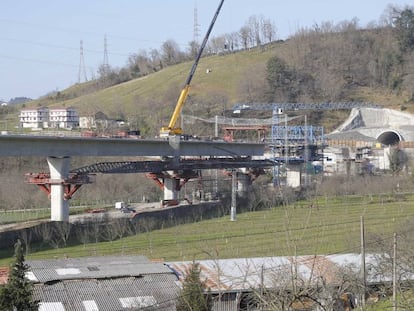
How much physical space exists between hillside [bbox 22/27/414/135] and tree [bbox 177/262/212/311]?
127 ft

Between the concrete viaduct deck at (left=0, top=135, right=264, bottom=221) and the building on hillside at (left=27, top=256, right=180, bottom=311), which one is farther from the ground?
the concrete viaduct deck at (left=0, top=135, right=264, bottom=221)

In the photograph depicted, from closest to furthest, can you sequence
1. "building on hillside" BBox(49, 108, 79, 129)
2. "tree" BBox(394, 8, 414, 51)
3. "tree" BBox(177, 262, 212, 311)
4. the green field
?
"tree" BBox(177, 262, 212, 311), the green field, "building on hillside" BBox(49, 108, 79, 129), "tree" BBox(394, 8, 414, 51)

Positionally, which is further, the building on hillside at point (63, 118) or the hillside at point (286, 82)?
the hillside at point (286, 82)

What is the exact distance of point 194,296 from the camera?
12.6 metres

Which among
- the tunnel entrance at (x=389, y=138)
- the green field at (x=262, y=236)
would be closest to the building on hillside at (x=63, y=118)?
the tunnel entrance at (x=389, y=138)

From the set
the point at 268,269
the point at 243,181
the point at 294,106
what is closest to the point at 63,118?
the point at 294,106

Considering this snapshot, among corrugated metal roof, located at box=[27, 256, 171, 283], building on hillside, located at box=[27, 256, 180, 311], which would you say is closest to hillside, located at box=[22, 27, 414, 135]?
corrugated metal roof, located at box=[27, 256, 171, 283]

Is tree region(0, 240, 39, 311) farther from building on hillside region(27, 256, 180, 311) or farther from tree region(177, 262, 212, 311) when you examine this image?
tree region(177, 262, 212, 311)

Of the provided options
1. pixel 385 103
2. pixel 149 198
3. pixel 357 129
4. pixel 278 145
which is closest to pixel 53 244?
pixel 149 198

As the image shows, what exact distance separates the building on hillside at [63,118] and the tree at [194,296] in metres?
39.8

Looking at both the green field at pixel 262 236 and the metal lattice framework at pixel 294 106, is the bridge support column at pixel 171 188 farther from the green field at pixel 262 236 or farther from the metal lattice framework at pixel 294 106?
the metal lattice framework at pixel 294 106

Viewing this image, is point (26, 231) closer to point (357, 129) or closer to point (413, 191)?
point (413, 191)

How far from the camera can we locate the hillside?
2303 inches

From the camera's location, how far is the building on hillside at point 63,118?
5194 cm
